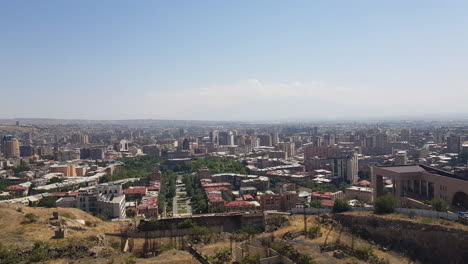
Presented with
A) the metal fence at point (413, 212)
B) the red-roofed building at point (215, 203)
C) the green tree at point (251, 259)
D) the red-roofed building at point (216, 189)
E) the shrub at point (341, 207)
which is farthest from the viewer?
the red-roofed building at point (216, 189)

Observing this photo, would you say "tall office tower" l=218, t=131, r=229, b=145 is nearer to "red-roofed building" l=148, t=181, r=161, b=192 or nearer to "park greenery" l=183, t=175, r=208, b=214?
"park greenery" l=183, t=175, r=208, b=214

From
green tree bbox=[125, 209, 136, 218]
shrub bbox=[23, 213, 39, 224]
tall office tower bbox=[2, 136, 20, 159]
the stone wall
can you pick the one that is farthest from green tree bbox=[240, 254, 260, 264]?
tall office tower bbox=[2, 136, 20, 159]

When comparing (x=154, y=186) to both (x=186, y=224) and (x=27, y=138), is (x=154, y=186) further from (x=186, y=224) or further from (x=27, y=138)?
(x=27, y=138)

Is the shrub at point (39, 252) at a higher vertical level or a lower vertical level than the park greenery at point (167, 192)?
higher

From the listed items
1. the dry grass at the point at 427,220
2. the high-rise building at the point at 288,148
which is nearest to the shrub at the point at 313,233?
the dry grass at the point at 427,220

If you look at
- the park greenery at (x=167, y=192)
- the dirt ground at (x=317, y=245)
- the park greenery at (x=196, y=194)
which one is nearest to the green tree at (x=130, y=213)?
the park greenery at (x=167, y=192)

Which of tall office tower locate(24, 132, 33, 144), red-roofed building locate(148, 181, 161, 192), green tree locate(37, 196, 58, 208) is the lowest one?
red-roofed building locate(148, 181, 161, 192)

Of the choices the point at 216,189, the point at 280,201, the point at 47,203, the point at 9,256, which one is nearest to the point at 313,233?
the point at 280,201

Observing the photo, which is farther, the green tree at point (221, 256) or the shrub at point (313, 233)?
the shrub at point (313, 233)

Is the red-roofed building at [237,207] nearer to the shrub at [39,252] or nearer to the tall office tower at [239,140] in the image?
the shrub at [39,252]

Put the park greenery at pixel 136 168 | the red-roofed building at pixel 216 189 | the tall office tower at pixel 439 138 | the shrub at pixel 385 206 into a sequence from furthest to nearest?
the tall office tower at pixel 439 138
the park greenery at pixel 136 168
the red-roofed building at pixel 216 189
the shrub at pixel 385 206

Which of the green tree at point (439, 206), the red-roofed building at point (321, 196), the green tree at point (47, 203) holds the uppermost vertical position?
the green tree at point (439, 206)

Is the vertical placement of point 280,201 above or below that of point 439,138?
below
